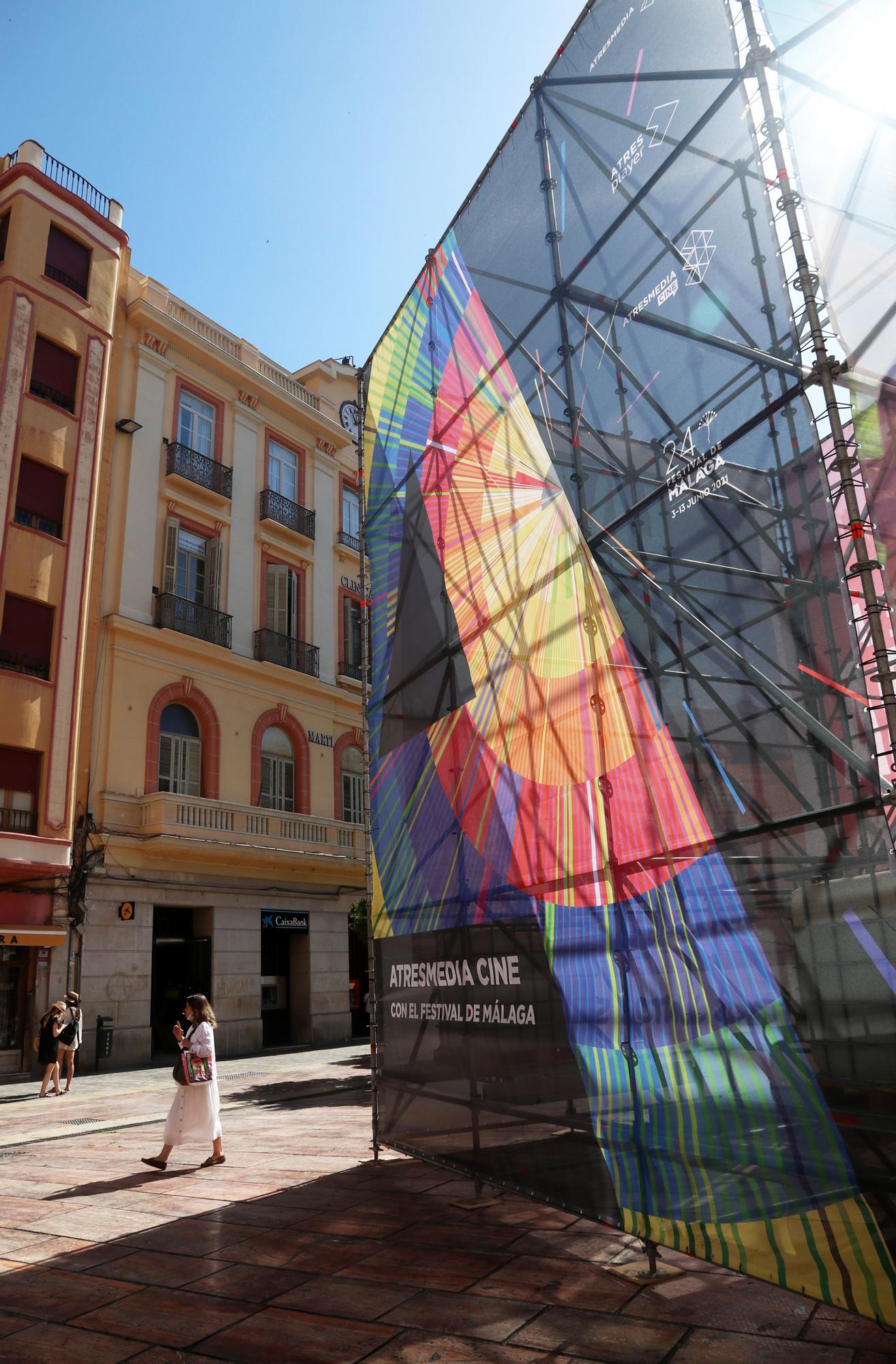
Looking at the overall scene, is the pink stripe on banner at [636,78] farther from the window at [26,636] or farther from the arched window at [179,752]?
the arched window at [179,752]

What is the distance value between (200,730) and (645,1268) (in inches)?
731

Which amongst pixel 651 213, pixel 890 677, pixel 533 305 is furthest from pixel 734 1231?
pixel 533 305

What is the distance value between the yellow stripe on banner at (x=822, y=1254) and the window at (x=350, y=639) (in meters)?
22.8

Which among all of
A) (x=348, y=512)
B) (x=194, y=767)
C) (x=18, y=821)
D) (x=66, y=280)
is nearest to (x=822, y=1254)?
(x=18, y=821)

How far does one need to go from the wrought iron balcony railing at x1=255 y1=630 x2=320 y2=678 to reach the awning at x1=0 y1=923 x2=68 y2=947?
8.28 metres

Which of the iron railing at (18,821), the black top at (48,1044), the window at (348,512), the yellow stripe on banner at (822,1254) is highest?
the window at (348,512)

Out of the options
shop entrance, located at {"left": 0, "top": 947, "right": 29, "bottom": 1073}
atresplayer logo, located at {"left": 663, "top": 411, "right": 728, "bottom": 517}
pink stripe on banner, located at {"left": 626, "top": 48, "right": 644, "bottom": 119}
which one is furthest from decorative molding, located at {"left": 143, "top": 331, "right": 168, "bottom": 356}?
atresplayer logo, located at {"left": 663, "top": 411, "right": 728, "bottom": 517}

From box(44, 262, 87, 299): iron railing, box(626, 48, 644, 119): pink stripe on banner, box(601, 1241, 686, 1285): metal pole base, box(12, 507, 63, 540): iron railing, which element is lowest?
box(601, 1241, 686, 1285): metal pole base

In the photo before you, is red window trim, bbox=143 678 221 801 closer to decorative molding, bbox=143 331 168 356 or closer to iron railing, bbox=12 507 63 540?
iron railing, bbox=12 507 63 540

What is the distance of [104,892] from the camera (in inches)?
745

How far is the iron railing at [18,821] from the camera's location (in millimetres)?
17672

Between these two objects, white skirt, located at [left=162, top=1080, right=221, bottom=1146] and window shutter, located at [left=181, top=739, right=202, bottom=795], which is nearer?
white skirt, located at [left=162, top=1080, right=221, bottom=1146]

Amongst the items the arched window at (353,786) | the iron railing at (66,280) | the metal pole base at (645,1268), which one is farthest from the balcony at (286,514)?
the metal pole base at (645,1268)

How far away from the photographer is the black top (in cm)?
1507
